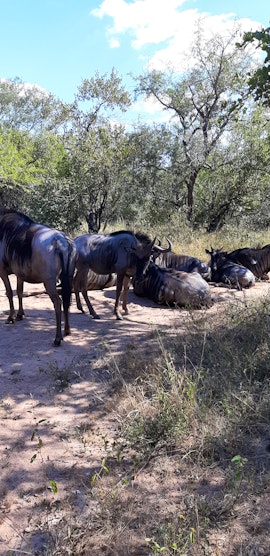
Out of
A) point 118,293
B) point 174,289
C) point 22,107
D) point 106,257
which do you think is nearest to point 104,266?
point 106,257

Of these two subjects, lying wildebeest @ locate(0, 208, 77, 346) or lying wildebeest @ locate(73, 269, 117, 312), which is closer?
lying wildebeest @ locate(0, 208, 77, 346)

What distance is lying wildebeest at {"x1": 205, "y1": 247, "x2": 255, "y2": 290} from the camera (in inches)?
418

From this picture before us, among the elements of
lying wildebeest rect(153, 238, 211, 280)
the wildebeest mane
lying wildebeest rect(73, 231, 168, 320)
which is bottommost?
lying wildebeest rect(153, 238, 211, 280)

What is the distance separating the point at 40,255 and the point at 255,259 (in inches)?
292

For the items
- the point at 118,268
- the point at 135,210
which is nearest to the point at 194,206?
the point at 135,210

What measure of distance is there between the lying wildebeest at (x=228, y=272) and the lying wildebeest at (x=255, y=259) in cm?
43

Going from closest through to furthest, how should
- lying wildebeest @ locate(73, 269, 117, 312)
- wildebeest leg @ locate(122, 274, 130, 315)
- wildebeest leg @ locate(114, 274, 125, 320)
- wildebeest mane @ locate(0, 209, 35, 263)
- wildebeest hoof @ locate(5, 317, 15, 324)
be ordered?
wildebeest mane @ locate(0, 209, 35, 263) < wildebeest hoof @ locate(5, 317, 15, 324) < wildebeest leg @ locate(114, 274, 125, 320) < wildebeest leg @ locate(122, 274, 130, 315) < lying wildebeest @ locate(73, 269, 117, 312)

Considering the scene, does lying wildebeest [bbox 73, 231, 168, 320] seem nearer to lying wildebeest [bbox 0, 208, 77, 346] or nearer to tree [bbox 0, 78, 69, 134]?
lying wildebeest [bbox 0, 208, 77, 346]

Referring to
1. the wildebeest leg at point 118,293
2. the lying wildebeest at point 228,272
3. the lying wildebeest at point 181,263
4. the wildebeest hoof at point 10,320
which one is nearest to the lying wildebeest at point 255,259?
the lying wildebeest at point 228,272

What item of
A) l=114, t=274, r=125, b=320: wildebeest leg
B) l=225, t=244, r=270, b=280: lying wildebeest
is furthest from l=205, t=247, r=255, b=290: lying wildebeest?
l=114, t=274, r=125, b=320: wildebeest leg

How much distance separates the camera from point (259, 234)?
16.1 metres

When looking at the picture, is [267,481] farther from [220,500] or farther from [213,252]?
[213,252]

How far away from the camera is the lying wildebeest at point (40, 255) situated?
6082 mm

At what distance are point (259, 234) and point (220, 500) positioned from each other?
14.3 m
